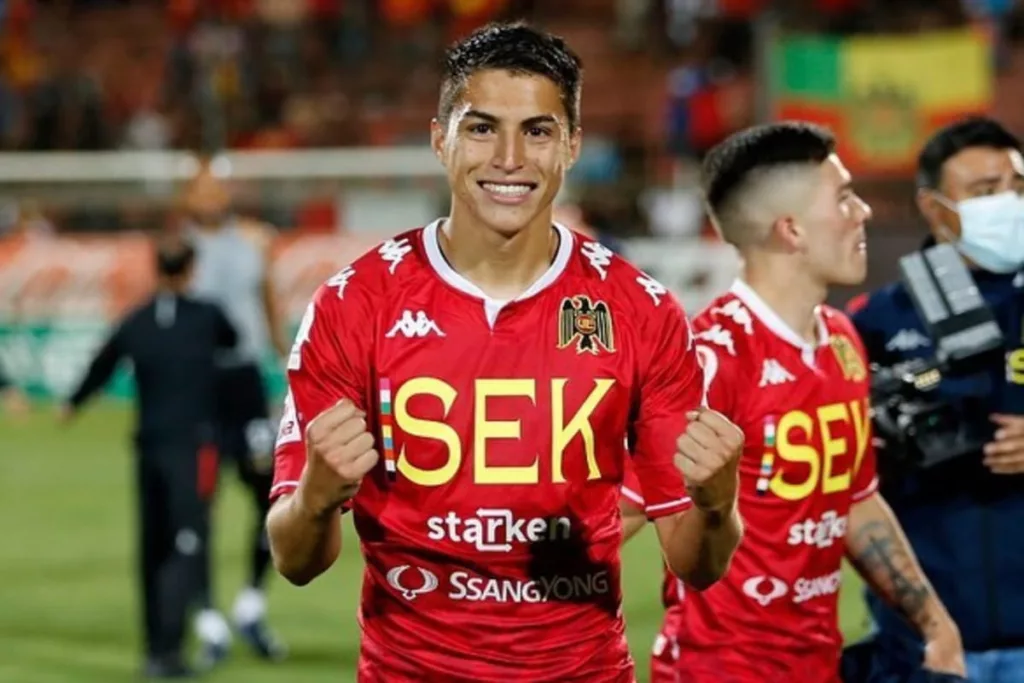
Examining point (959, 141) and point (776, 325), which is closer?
point (776, 325)

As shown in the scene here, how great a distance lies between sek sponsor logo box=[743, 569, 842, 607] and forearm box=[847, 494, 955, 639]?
0.26 meters

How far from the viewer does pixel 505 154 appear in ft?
14.2

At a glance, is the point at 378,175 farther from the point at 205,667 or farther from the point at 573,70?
the point at 573,70

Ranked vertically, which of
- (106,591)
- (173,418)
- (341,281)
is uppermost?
(341,281)

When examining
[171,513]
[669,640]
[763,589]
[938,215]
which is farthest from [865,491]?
[171,513]

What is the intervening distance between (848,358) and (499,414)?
1.72 m

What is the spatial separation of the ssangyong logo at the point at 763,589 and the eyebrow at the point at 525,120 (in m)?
1.63

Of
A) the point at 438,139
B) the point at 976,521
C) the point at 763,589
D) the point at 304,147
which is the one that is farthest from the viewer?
the point at 304,147

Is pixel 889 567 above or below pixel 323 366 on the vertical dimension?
below

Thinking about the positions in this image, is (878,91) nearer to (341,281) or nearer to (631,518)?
(631,518)

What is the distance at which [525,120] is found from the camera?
4.36 metres

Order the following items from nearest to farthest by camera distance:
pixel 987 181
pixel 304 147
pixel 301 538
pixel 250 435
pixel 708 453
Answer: pixel 708 453, pixel 301 538, pixel 987 181, pixel 250 435, pixel 304 147

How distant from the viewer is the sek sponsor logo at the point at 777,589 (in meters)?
5.52

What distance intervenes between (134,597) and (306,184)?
469 inches
